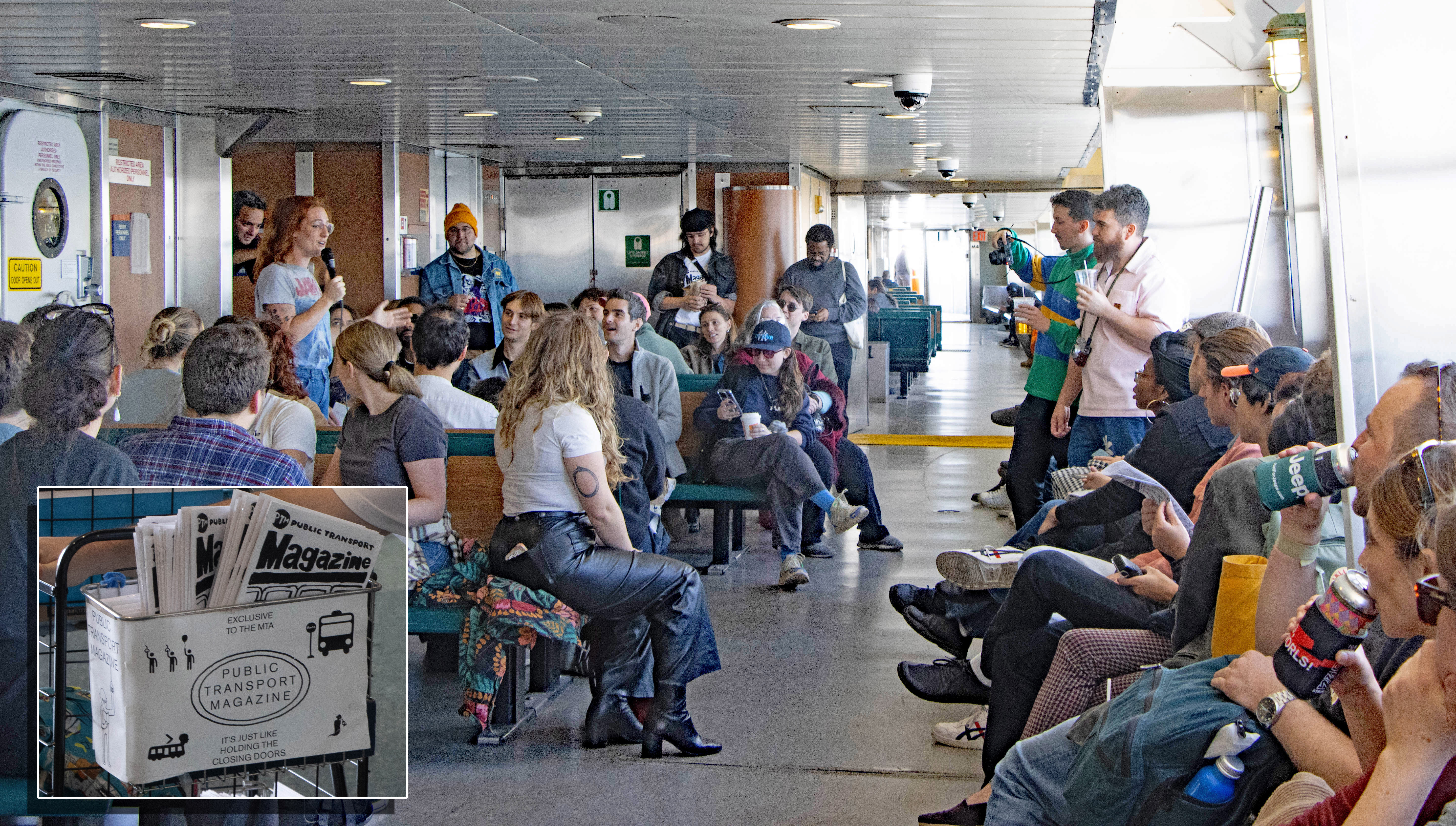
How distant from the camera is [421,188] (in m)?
11.3

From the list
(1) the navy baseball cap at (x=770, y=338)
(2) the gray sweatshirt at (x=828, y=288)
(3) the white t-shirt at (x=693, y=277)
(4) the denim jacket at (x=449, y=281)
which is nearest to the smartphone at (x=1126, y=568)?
(1) the navy baseball cap at (x=770, y=338)

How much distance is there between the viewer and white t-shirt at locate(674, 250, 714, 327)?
950 centimetres

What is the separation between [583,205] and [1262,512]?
10929mm

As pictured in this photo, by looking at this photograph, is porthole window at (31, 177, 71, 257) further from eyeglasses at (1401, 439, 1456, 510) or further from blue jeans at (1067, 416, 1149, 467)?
eyeglasses at (1401, 439, 1456, 510)

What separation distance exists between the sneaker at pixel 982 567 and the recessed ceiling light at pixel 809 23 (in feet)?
8.92

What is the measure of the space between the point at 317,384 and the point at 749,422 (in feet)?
7.31

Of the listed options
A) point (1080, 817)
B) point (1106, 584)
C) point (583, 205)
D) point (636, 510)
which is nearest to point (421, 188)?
point (583, 205)

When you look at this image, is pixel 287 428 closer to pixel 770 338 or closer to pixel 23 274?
pixel 770 338

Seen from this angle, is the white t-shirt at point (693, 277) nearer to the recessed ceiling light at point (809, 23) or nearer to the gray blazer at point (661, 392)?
the gray blazer at point (661, 392)

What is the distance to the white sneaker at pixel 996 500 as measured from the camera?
309 inches

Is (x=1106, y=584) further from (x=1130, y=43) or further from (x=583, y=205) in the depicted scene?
(x=583, y=205)

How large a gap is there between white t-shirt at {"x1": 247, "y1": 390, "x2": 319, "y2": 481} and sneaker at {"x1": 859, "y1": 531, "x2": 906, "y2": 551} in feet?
11.3

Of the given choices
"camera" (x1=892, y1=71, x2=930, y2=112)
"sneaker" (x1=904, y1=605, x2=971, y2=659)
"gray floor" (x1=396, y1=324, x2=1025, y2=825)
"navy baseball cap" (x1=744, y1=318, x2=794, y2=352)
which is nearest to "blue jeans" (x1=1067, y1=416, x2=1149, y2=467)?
"gray floor" (x1=396, y1=324, x2=1025, y2=825)

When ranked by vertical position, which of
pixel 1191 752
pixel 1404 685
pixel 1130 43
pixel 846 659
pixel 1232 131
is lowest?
pixel 846 659
